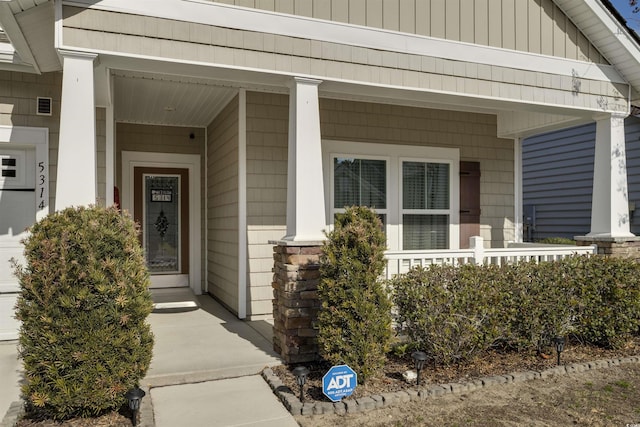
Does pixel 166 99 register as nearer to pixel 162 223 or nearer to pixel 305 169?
pixel 162 223

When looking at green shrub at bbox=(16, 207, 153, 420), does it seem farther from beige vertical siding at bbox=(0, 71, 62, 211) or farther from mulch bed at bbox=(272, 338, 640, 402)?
beige vertical siding at bbox=(0, 71, 62, 211)

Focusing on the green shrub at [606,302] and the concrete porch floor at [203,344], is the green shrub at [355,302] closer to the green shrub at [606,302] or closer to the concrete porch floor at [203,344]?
the concrete porch floor at [203,344]

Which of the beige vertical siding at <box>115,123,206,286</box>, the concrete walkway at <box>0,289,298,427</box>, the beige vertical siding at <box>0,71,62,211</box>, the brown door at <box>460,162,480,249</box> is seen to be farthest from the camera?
the beige vertical siding at <box>115,123,206,286</box>

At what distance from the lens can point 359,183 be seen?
22.0ft

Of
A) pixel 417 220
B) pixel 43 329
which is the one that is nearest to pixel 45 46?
pixel 43 329

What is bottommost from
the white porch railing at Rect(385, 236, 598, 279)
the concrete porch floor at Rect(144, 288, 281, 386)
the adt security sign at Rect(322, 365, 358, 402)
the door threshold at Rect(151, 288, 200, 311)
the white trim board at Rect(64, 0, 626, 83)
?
the concrete porch floor at Rect(144, 288, 281, 386)

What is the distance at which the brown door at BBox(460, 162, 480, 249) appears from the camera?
730 cm

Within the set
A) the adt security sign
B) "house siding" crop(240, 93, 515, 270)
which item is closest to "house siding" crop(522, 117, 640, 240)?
"house siding" crop(240, 93, 515, 270)

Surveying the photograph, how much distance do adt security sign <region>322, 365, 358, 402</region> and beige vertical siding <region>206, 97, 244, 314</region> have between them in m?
3.02

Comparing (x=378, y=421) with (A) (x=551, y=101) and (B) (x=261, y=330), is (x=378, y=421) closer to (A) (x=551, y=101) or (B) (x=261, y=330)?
(B) (x=261, y=330)

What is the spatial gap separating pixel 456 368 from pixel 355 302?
127cm

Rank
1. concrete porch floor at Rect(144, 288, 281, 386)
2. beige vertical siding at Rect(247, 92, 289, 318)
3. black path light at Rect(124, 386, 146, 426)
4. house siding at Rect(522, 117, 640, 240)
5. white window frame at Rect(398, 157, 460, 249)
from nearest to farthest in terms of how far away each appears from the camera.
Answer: black path light at Rect(124, 386, 146, 426) < concrete porch floor at Rect(144, 288, 281, 386) < beige vertical siding at Rect(247, 92, 289, 318) < white window frame at Rect(398, 157, 460, 249) < house siding at Rect(522, 117, 640, 240)

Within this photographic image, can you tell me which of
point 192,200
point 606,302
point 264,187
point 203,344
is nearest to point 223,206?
point 264,187

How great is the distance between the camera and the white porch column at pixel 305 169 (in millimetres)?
4324
